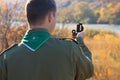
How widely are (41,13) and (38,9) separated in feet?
0.09

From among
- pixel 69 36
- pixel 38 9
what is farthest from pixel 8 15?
pixel 38 9

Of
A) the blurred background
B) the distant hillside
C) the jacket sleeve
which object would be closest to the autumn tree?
the blurred background

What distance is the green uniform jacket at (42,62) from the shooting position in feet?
7.31

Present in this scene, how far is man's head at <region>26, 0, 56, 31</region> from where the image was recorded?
225cm

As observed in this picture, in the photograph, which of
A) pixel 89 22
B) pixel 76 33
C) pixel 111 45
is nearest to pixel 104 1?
pixel 89 22

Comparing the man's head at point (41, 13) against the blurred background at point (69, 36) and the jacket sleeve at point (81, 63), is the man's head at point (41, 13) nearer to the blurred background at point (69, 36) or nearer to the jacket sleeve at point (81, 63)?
the jacket sleeve at point (81, 63)

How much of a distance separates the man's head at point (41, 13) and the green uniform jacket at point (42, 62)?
3.8 inches

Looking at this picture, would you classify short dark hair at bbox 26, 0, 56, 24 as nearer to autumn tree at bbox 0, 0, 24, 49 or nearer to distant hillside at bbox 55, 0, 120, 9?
autumn tree at bbox 0, 0, 24, 49

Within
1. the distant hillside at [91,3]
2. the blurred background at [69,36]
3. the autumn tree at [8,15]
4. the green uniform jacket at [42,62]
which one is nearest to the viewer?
the green uniform jacket at [42,62]

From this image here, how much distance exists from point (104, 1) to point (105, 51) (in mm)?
5814

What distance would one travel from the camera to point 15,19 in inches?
372

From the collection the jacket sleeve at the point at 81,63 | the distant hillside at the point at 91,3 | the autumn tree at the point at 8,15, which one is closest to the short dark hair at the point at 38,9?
the jacket sleeve at the point at 81,63

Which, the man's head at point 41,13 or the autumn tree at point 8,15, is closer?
the man's head at point 41,13

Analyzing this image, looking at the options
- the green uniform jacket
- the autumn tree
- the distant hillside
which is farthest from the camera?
the distant hillside
